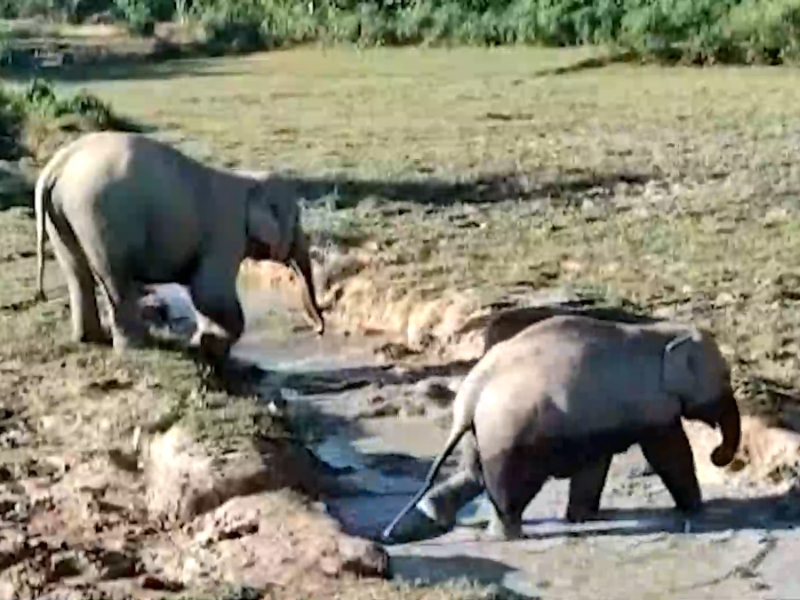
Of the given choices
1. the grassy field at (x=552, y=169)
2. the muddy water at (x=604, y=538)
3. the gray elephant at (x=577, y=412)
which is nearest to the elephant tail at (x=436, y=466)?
the gray elephant at (x=577, y=412)

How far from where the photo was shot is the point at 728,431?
291 inches

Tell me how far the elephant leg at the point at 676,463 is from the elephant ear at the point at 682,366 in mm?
141

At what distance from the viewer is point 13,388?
9008mm

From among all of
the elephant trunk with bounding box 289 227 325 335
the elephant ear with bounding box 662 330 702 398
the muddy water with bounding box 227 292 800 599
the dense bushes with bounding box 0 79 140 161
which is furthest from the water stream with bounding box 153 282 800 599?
the dense bushes with bounding box 0 79 140 161

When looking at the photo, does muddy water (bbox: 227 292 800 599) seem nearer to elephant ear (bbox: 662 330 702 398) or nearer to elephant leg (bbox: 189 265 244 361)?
elephant ear (bbox: 662 330 702 398)

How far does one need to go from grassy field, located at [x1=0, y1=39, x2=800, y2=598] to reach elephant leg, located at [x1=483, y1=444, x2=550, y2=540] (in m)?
1.12

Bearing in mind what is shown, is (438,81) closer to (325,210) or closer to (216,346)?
(325,210)

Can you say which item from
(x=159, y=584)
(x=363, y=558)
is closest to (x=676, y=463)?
(x=363, y=558)

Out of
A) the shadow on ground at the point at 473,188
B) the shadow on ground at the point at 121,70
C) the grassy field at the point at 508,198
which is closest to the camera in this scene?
the grassy field at the point at 508,198

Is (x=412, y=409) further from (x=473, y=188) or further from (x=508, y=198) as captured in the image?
(x=473, y=188)

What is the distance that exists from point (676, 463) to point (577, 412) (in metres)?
0.48

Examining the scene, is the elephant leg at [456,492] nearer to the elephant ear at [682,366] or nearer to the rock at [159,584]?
the elephant ear at [682,366]

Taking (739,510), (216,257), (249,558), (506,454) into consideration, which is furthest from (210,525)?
(216,257)

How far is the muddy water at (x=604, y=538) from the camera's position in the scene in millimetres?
6551
